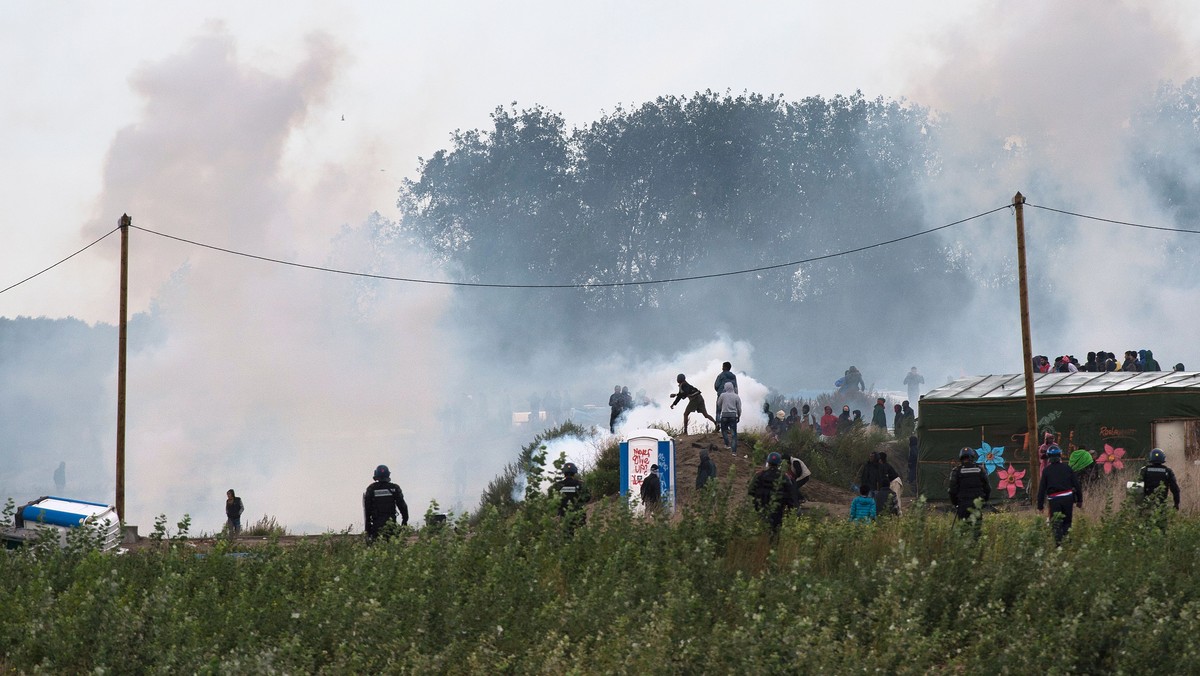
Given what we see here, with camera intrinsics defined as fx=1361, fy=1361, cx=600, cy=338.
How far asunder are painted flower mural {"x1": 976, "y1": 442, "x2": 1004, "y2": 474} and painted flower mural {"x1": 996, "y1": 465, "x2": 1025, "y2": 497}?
6.4 inches

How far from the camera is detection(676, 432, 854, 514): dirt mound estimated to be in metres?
26.2

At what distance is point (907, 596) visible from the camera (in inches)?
494

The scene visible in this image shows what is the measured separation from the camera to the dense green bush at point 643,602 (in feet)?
35.5

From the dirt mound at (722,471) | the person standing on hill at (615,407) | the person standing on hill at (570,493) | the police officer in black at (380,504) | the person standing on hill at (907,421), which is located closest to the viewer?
the person standing on hill at (570,493)

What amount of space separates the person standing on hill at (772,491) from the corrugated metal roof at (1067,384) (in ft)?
35.5

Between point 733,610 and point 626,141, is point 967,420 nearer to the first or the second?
point 733,610

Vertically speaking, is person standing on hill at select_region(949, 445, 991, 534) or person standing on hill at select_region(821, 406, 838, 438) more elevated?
person standing on hill at select_region(821, 406, 838, 438)

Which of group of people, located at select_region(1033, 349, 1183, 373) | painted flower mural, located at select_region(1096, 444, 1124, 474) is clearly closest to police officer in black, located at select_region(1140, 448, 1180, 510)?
painted flower mural, located at select_region(1096, 444, 1124, 474)

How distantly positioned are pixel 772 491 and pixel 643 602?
155 inches

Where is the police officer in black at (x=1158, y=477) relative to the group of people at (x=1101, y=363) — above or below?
below

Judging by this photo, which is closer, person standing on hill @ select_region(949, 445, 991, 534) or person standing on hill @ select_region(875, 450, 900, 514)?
person standing on hill @ select_region(949, 445, 991, 534)

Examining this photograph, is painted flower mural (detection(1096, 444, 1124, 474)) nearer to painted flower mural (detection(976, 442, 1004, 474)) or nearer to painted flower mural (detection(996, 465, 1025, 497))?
painted flower mural (detection(996, 465, 1025, 497))

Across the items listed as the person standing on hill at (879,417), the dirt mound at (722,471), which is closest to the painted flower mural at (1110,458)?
the dirt mound at (722,471)

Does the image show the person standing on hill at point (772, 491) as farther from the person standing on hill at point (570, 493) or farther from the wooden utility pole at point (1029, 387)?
the wooden utility pole at point (1029, 387)
